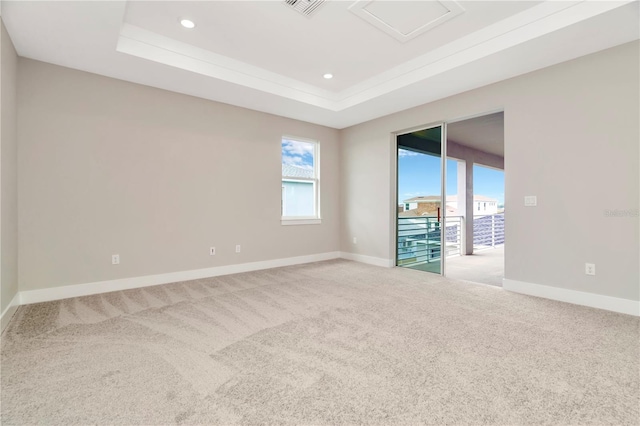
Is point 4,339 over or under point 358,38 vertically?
under

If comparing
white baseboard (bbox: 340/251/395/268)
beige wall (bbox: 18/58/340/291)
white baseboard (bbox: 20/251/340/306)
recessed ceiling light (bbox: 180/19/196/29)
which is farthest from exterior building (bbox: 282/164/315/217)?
recessed ceiling light (bbox: 180/19/196/29)

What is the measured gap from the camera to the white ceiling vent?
260 centimetres

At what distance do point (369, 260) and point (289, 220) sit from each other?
5.26 feet

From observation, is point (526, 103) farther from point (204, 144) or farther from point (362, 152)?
point (204, 144)

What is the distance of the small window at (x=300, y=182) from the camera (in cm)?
523

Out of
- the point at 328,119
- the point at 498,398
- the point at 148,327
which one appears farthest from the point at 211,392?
the point at 328,119

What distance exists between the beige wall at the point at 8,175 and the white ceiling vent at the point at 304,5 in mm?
2375

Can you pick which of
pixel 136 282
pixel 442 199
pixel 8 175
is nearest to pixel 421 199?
pixel 442 199

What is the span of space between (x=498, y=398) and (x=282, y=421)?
1133 mm

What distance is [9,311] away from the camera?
8.66 ft

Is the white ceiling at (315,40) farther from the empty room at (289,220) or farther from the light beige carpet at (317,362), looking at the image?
the light beige carpet at (317,362)

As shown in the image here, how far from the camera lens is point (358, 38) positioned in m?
3.20

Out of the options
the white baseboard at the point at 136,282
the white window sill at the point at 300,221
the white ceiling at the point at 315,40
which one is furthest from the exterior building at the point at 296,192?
the white ceiling at the point at 315,40

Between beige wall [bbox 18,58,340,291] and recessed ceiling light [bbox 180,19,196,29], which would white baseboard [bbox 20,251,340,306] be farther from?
recessed ceiling light [bbox 180,19,196,29]
